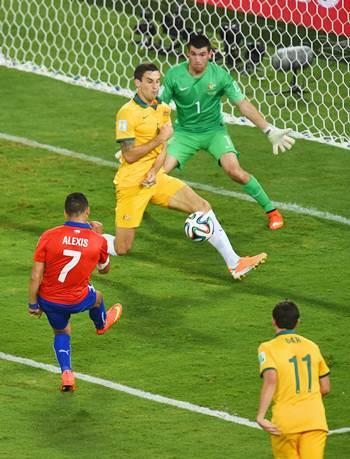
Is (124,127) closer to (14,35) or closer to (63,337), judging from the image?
(63,337)

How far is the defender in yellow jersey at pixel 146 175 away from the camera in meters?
13.4

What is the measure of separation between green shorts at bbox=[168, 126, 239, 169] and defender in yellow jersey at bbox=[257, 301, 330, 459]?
19.4ft

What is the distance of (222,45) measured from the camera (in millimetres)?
21281

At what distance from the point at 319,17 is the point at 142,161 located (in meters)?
5.71

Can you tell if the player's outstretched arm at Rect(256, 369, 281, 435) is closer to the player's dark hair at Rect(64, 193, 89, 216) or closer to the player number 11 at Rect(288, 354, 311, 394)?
the player number 11 at Rect(288, 354, 311, 394)

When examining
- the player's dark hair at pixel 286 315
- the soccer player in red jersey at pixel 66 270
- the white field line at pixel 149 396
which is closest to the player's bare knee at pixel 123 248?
the white field line at pixel 149 396

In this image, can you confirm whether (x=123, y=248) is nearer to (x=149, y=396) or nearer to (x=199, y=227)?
(x=199, y=227)

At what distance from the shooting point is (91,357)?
12.2 metres

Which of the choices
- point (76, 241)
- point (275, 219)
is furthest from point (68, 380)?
point (275, 219)

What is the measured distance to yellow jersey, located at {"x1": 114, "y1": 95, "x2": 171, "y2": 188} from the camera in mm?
13461

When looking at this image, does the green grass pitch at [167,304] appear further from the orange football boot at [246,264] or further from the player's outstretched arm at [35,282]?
the player's outstretched arm at [35,282]

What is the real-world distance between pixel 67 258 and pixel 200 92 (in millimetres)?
4103

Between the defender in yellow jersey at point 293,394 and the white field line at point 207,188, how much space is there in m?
6.62

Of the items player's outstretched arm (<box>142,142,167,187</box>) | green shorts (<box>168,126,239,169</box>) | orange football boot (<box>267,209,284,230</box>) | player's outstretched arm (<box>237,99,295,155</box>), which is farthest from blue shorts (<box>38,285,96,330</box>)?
orange football boot (<box>267,209,284,230</box>)
